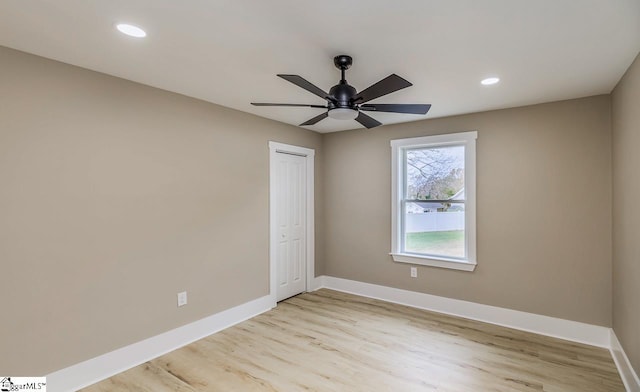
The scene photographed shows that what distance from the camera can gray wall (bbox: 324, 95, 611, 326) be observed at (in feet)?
10.2

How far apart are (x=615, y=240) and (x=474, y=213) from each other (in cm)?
125

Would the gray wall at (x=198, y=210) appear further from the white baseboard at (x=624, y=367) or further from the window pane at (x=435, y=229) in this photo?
the window pane at (x=435, y=229)

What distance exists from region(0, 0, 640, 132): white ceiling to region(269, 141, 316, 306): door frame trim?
51.4 inches

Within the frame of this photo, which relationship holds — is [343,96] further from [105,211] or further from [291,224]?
[291,224]

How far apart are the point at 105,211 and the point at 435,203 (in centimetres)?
363

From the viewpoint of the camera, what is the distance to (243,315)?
3.74 meters

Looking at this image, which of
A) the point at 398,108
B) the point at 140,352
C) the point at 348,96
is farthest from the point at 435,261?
the point at 140,352

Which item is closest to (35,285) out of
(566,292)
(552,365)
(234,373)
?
(234,373)

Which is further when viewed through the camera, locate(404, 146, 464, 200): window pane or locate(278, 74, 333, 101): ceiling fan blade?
locate(404, 146, 464, 200): window pane

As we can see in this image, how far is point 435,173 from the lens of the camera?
4145 millimetres

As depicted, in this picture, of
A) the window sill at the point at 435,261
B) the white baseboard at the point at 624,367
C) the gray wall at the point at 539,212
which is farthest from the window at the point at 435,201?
the white baseboard at the point at 624,367

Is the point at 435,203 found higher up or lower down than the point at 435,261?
higher up

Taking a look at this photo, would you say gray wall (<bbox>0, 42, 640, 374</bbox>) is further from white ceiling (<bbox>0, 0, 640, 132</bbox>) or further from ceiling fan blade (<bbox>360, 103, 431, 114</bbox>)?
ceiling fan blade (<bbox>360, 103, 431, 114</bbox>)

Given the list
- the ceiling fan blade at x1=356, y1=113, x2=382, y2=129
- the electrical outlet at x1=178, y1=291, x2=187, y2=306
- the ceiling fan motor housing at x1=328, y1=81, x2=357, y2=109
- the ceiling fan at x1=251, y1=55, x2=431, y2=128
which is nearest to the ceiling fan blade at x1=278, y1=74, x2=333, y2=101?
the ceiling fan at x1=251, y1=55, x2=431, y2=128
